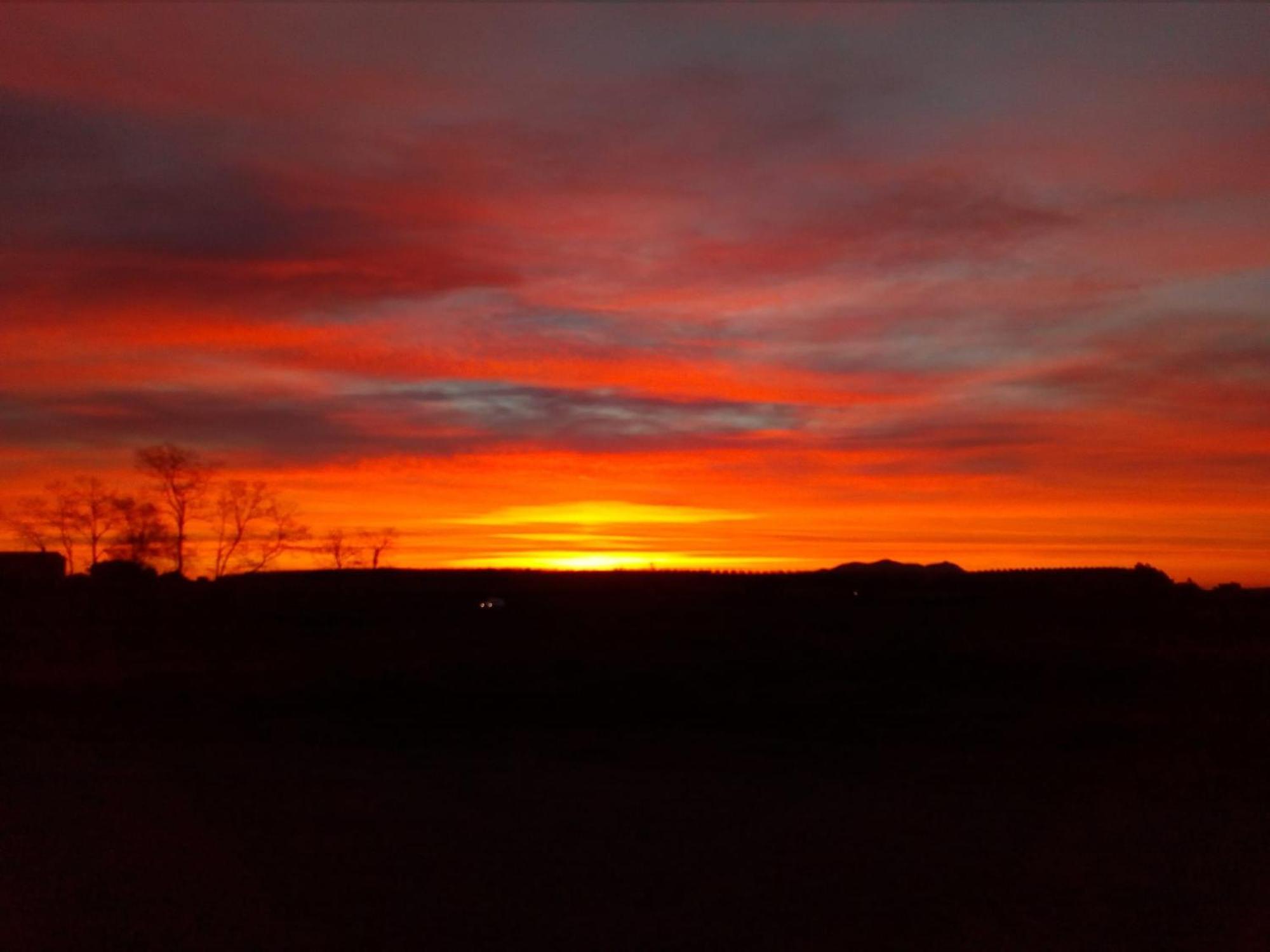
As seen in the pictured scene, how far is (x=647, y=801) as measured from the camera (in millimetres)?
16438

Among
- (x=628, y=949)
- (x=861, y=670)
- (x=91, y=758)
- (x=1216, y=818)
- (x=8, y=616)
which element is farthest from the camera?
(x=8, y=616)

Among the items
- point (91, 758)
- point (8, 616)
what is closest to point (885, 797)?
point (91, 758)

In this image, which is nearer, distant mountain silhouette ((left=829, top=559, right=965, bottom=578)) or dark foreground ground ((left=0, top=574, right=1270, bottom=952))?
dark foreground ground ((left=0, top=574, right=1270, bottom=952))

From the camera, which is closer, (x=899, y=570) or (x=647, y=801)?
(x=647, y=801)

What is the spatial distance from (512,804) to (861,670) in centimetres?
2058

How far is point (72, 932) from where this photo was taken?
32.9ft

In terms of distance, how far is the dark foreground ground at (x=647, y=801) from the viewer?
10594 millimetres

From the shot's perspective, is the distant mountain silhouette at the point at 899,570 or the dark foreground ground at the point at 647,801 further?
the distant mountain silhouette at the point at 899,570

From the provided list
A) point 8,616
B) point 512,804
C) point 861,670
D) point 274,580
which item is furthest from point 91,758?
point 274,580

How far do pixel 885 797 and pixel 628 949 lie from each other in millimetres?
7875

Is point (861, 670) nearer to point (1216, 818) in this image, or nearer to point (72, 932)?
point (1216, 818)

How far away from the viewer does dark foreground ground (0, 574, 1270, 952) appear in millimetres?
10594

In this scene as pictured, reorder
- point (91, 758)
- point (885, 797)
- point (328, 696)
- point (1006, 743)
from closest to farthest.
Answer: point (885, 797) → point (91, 758) → point (1006, 743) → point (328, 696)

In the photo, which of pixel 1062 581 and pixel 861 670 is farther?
pixel 1062 581
